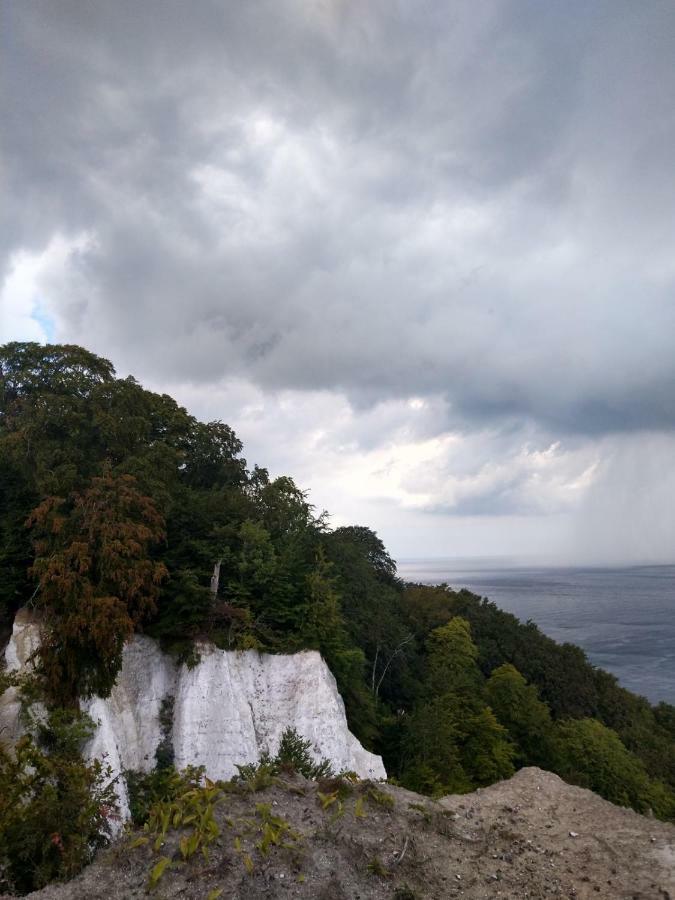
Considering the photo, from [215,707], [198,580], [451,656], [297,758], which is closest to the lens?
[297,758]

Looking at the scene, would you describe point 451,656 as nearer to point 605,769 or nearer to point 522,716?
point 522,716

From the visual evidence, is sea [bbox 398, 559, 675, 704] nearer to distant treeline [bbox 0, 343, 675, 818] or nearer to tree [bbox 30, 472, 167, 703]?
distant treeline [bbox 0, 343, 675, 818]

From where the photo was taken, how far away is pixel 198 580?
19125mm

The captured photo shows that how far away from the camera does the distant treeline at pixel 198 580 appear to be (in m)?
14.6

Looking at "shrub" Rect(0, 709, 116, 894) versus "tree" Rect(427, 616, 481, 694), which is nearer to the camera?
"shrub" Rect(0, 709, 116, 894)

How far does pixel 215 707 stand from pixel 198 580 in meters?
4.45

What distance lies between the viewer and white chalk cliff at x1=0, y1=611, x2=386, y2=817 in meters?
15.4

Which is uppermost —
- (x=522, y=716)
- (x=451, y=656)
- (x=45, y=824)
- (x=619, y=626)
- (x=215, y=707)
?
(x=45, y=824)

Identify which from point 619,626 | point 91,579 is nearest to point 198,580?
point 91,579

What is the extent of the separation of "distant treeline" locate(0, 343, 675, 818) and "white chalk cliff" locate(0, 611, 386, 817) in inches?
27.7

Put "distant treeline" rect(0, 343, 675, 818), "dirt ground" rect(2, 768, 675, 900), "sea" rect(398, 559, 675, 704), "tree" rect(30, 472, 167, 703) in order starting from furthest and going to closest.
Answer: "sea" rect(398, 559, 675, 704) → "distant treeline" rect(0, 343, 675, 818) → "tree" rect(30, 472, 167, 703) → "dirt ground" rect(2, 768, 675, 900)

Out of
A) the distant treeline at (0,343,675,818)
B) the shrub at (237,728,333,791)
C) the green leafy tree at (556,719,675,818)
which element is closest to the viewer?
the distant treeline at (0,343,675,818)

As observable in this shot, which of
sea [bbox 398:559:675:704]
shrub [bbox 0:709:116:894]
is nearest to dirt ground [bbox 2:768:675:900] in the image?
shrub [bbox 0:709:116:894]

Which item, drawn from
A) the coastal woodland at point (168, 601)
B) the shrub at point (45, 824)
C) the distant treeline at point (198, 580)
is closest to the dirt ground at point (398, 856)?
the shrub at point (45, 824)
